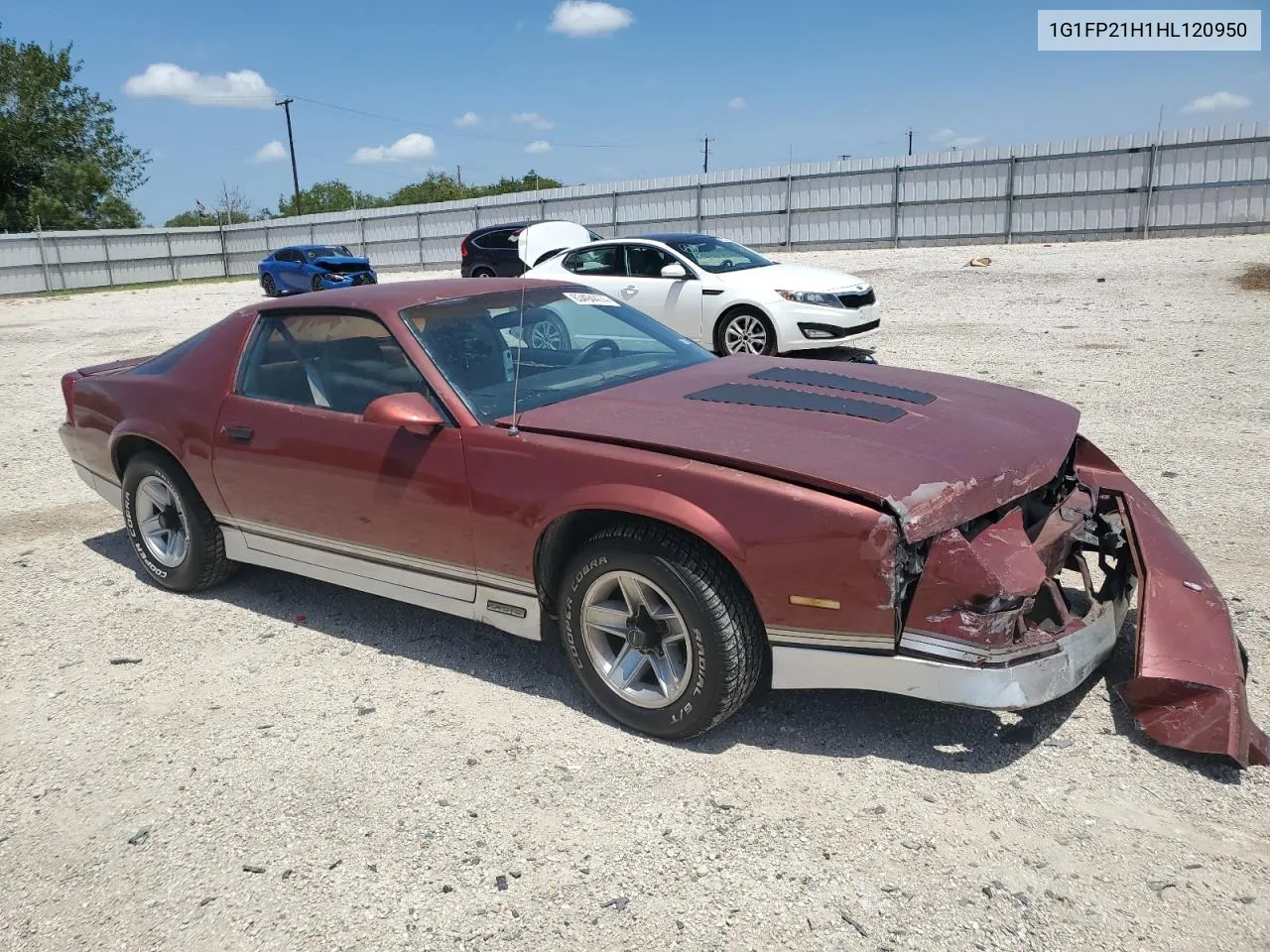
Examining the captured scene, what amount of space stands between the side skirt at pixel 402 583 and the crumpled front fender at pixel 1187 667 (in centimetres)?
207

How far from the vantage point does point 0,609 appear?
4914mm

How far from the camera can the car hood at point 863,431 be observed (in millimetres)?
2943

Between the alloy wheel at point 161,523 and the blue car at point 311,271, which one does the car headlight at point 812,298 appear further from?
the blue car at point 311,271

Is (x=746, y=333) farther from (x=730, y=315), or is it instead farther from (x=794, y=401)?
(x=794, y=401)

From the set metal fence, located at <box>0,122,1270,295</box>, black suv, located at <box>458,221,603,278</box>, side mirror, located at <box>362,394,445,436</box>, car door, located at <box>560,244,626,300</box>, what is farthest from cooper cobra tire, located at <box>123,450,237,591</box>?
metal fence, located at <box>0,122,1270,295</box>

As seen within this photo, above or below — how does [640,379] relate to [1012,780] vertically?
above

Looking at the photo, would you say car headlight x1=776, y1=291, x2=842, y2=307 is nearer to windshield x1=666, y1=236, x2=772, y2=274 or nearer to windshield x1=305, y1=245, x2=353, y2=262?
windshield x1=666, y1=236, x2=772, y2=274

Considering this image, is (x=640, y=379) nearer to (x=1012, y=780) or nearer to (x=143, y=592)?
(x=1012, y=780)

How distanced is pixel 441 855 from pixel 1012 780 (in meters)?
1.75

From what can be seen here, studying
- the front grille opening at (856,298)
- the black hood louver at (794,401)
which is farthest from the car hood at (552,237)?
the black hood louver at (794,401)

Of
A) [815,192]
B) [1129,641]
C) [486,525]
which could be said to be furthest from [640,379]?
[815,192]

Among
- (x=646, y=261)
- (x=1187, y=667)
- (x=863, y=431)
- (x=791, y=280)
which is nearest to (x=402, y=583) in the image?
(x=863, y=431)

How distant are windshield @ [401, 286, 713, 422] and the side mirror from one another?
0.17 m

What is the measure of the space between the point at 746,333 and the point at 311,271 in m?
18.6
